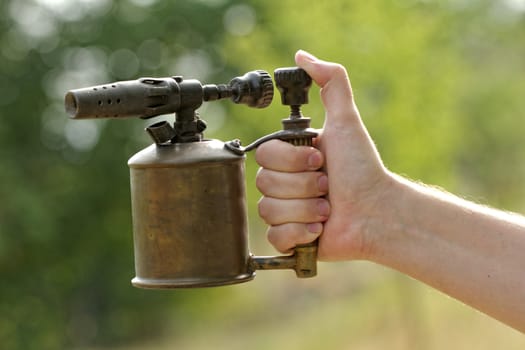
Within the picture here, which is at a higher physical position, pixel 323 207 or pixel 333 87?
pixel 333 87

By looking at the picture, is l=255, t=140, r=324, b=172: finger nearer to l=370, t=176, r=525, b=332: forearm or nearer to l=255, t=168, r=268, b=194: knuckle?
l=255, t=168, r=268, b=194: knuckle

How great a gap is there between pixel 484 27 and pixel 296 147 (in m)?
25.0

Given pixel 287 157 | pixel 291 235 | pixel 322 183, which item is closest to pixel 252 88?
pixel 287 157

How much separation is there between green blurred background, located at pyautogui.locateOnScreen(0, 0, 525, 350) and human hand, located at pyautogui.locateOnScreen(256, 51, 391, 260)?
1453cm

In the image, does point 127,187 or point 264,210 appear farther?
point 127,187

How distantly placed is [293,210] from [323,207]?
0.45ft

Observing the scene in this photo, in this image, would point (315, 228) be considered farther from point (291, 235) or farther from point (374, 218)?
point (374, 218)

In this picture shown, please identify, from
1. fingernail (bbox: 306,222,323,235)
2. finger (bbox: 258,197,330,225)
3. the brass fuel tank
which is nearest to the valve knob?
the brass fuel tank

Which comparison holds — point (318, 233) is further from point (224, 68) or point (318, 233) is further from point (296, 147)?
point (224, 68)

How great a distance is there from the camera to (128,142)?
25.2m

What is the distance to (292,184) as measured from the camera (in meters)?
3.80

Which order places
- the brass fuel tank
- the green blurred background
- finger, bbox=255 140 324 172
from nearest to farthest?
the brass fuel tank, finger, bbox=255 140 324 172, the green blurred background

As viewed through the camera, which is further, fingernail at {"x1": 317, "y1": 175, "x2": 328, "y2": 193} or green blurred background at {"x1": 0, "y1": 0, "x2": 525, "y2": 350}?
green blurred background at {"x1": 0, "y1": 0, "x2": 525, "y2": 350}

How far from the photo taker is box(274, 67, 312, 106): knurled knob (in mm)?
3797
